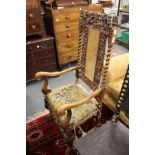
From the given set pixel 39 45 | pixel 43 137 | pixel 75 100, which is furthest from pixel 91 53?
pixel 39 45

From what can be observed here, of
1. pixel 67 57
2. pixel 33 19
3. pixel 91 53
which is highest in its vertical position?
pixel 33 19

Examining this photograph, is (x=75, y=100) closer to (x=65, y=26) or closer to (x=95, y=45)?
(x=95, y=45)

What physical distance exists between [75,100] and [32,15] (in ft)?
5.18

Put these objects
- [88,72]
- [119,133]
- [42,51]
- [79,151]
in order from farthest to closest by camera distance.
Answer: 1. [42,51]
2. [88,72]
3. [119,133]
4. [79,151]

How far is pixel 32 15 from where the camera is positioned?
257 centimetres

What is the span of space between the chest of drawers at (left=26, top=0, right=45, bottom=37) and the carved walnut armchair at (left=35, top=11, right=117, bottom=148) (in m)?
1.12

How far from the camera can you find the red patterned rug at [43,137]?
5.87 feet
